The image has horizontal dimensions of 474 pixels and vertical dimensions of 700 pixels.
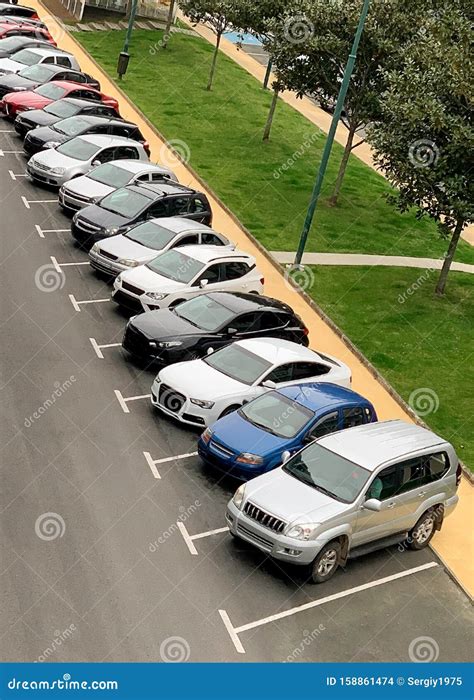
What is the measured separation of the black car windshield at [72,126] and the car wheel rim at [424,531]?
17.3 metres

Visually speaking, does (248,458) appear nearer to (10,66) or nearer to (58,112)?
(58,112)

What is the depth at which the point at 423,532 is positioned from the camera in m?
17.8

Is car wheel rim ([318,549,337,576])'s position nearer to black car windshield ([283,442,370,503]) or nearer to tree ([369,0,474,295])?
black car windshield ([283,442,370,503])

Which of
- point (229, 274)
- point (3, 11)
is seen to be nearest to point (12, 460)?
point (229, 274)

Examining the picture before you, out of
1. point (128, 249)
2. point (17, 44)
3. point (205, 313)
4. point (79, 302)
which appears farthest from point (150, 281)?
point (17, 44)

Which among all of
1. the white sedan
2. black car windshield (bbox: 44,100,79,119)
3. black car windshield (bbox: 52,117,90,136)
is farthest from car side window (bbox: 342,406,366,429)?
black car windshield (bbox: 44,100,79,119)

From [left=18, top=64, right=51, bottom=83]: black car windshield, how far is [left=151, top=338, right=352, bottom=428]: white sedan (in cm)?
1886

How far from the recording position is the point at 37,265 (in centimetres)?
2506

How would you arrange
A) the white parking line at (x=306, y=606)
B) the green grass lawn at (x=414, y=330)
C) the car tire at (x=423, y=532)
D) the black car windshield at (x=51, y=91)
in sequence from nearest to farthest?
the white parking line at (x=306, y=606) < the car tire at (x=423, y=532) < the green grass lawn at (x=414, y=330) < the black car windshield at (x=51, y=91)

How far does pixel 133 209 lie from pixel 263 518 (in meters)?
12.1

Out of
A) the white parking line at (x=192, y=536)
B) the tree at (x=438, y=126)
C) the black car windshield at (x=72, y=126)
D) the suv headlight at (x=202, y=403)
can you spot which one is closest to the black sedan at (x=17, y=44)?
the black car windshield at (x=72, y=126)

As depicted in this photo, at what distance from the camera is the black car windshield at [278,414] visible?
18.3 m

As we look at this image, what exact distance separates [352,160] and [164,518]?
962 inches

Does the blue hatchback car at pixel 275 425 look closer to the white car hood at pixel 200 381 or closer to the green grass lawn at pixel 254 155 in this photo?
the white car hood at pixel 200 381
